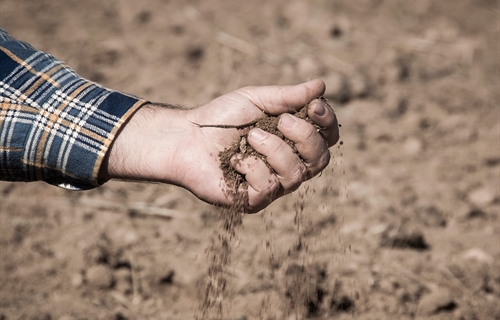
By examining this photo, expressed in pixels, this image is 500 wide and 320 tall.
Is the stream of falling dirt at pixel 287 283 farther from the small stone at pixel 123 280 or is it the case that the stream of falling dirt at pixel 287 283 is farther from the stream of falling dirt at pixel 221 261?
the small stone at pixel 123 280

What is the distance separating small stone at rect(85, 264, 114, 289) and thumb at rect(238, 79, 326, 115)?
1085 millimetres

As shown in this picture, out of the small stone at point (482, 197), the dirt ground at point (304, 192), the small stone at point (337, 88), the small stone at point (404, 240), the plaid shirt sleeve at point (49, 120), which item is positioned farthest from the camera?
the small stone at point (337, 88)

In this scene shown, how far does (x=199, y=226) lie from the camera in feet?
8.53

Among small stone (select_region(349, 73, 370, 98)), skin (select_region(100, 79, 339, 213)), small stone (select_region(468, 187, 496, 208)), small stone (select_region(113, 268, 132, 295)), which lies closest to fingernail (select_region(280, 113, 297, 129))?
skin (select_region(100, 79, 339, 213))

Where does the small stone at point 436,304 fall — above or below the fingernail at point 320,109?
below

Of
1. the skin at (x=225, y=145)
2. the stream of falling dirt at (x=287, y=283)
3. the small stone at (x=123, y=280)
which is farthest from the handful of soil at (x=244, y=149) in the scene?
the small stone at (x=123, y=280)

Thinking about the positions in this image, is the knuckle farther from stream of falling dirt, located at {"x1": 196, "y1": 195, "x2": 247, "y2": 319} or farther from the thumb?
stream of falling dirt, located at {"x1": 196, "y1": 195, "x2": 247, "y2": 319}

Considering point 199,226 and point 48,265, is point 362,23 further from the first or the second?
point 48,265

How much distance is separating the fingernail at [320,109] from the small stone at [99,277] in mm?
1257

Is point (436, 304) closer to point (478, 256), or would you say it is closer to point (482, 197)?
point (478, 256)

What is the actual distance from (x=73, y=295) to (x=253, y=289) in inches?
31.4

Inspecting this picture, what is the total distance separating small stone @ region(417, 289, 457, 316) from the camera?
2.18 metres

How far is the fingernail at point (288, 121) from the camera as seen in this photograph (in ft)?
5.56

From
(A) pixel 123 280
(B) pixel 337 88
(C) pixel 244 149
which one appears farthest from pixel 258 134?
(B) pixel 337 88
